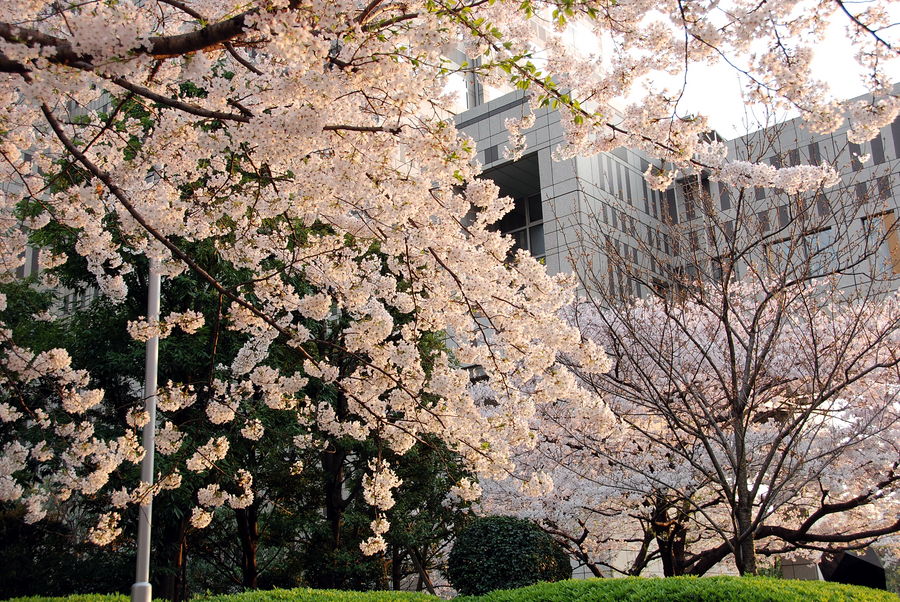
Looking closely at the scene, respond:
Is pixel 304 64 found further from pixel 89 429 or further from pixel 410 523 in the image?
pixel 410 523

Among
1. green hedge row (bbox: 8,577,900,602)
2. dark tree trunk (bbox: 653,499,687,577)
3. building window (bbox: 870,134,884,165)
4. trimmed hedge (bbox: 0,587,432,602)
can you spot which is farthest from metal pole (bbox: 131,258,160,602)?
building window (bbox: 870,134,884,165)

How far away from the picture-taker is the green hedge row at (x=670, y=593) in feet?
19.2

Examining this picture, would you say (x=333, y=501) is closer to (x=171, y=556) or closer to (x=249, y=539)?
(x=249, y=539)

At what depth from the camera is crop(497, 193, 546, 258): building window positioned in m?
30.6

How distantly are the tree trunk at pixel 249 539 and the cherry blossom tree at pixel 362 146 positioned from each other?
7056 millimetres

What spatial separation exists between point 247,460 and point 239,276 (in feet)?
10.5

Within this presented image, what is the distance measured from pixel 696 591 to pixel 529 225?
25.3 metres

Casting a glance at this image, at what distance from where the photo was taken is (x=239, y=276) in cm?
1233

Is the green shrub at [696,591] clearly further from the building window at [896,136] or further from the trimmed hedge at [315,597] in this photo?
the building window at [896,136]

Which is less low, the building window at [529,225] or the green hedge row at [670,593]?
the building window at [529,225]

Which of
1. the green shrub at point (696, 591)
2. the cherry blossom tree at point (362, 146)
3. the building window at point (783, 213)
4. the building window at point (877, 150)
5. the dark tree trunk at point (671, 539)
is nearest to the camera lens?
the cherry blossom tree at point (362, 146)

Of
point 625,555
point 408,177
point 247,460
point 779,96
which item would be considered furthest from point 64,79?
point 625,555

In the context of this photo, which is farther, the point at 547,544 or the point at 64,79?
the point at 547,544

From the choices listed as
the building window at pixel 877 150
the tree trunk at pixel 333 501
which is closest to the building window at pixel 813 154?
the tree trunk at pixel 333 501
